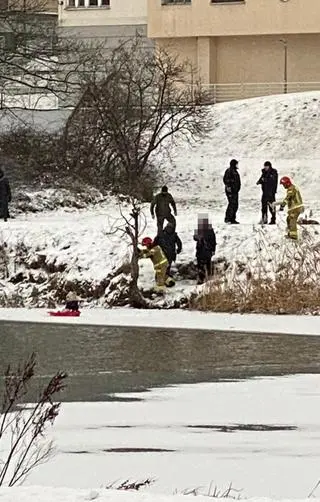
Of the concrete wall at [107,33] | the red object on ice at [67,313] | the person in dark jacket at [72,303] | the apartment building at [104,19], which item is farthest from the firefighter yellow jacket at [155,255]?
the apartment building at [104,19]

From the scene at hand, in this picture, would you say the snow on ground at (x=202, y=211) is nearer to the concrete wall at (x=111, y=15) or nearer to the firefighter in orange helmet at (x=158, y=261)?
the firefighter in orange helmet at (x=158, y=261)

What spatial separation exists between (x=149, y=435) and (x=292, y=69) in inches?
1760

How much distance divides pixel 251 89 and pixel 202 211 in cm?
2054

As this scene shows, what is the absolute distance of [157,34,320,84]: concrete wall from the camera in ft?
184

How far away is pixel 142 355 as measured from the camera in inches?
771

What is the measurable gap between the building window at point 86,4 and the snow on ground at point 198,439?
48035mm

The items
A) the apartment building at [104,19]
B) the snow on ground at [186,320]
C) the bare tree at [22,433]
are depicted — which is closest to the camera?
the bare tree at [22,433]

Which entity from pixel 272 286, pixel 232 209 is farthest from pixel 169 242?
pixel 232 209

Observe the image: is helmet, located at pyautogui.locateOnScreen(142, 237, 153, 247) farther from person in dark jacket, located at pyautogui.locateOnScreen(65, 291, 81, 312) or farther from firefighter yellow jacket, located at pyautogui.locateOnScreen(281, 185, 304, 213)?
firefighter yellow jacket, located at pyautogui.locateOnScreen(281, 185, 304, 213)

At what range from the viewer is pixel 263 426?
13477mm

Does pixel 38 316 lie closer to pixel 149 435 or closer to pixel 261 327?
pixel 261 327

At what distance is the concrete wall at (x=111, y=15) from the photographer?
62.2 m

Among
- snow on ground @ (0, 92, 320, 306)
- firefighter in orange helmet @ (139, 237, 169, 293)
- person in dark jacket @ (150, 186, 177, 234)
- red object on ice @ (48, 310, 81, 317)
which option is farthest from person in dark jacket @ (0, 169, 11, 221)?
red object on ice @ (48, 310, 81, 317)

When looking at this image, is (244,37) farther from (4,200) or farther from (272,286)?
(272,286)
